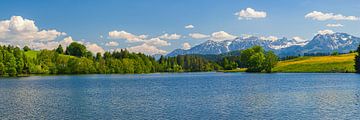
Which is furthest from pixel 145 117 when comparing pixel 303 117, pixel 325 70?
pixel 325 70

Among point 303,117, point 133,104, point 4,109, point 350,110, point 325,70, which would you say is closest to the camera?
point 303,117

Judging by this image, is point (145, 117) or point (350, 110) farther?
point (350, 110)

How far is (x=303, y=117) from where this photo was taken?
149 ft

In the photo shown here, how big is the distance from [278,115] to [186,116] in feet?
34.6

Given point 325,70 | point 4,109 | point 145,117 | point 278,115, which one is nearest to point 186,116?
point 145,117

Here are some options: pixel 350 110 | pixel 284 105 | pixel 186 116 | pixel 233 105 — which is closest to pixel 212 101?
pixel 233 105

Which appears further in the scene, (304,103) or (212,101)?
(212,101)

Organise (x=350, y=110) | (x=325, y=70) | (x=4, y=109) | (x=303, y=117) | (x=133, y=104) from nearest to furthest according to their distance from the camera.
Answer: (x=303, y=117)
(x=350, y=110)
(x=4, y=109)
(x=133, y=104)
(x=325, y=70)

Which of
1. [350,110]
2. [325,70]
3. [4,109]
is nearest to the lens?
[350,110]

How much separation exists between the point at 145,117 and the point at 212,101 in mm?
18184

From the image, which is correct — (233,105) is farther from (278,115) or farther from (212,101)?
(278,115)

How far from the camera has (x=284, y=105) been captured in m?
55.9

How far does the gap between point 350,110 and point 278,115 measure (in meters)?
10.0

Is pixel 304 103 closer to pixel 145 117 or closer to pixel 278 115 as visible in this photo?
pixel 278 115
